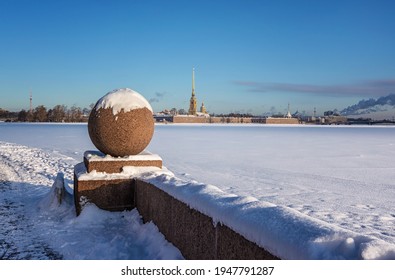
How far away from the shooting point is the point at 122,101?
642 centimetres

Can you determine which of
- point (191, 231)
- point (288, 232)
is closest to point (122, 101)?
point (191, 231)

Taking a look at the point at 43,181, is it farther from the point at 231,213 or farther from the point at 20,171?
the point at 231,213

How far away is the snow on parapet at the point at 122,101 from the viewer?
6.36 metres

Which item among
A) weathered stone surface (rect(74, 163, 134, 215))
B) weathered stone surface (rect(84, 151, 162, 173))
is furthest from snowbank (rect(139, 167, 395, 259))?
weathered stone surface (rect(84, 151, 162, 173))

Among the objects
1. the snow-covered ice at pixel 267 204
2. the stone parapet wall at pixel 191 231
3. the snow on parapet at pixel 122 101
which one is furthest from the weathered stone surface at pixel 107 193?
the snow on parapet at pixel 122 101

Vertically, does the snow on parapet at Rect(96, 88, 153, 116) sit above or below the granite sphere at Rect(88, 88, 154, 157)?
above

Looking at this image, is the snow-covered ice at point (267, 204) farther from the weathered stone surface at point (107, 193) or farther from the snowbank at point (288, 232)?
the weathered stone surface at point (107, 193)

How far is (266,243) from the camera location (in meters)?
2.52

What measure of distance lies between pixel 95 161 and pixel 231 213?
366cm

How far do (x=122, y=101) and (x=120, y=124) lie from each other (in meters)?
0.40

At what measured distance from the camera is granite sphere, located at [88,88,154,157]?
6.30 metres

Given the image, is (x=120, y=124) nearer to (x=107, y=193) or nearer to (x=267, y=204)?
(x=107, y=193)

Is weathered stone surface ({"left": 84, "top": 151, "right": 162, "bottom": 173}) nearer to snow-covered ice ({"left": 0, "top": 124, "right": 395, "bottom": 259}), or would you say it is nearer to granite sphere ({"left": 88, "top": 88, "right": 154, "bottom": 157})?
granite sphere ({"left": 88, "top": 88, "right": 154, "bottom": 157})
